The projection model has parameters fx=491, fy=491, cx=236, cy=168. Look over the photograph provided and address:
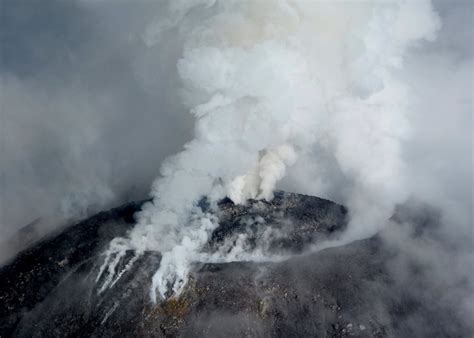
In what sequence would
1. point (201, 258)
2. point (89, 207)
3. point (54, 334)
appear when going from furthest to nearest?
point (89, 207) < point (201, 258) < point (54, 334)

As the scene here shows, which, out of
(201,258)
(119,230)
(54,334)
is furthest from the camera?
(119,230)

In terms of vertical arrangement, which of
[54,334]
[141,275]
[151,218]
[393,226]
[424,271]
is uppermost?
[393,226]

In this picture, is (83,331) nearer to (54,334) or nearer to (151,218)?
(54,334)

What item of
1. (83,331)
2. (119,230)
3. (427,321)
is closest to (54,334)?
(83,331)

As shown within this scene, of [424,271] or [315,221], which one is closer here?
[424,271]

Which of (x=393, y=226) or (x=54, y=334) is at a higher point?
(x=393, y=226)

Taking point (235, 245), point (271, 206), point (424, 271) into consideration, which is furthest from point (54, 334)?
point (424, 271)

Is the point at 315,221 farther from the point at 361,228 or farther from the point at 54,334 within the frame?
the point at 54,334
